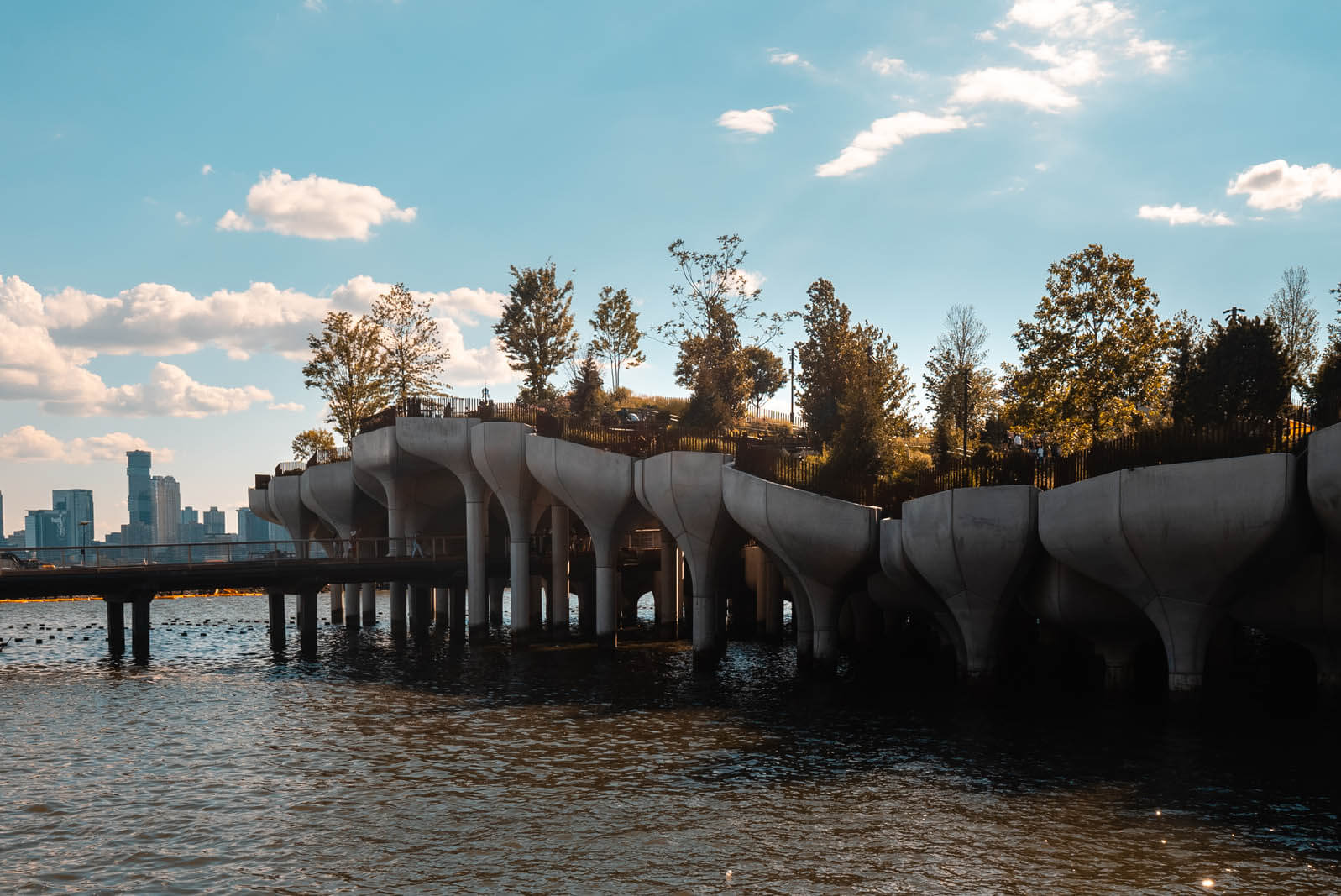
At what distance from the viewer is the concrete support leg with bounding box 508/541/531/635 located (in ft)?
183

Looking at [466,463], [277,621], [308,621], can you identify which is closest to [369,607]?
[277,621]

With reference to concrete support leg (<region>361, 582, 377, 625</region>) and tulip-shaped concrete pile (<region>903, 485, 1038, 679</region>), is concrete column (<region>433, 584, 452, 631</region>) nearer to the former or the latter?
concrete support leg (<region>361, 582, 377, 625</region>)

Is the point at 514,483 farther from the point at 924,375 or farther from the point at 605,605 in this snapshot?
the point at 924,375

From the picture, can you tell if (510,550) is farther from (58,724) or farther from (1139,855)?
(1139,855)

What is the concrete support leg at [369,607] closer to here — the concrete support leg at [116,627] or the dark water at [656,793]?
the concrete support leg at [116,627]

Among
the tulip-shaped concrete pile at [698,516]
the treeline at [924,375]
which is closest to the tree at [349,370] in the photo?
the treeline at [924,375]

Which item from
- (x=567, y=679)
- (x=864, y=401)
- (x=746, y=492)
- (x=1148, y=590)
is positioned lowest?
(x=567, y=679)

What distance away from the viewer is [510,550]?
56.3 meters

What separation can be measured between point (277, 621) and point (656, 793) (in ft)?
132

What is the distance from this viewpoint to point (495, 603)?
248 ft

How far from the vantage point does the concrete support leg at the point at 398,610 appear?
66188 mm

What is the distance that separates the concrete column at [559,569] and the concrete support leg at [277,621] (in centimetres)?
1468

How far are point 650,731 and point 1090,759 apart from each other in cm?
1263

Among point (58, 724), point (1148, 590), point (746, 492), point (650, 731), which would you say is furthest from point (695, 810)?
point (58, 724)
